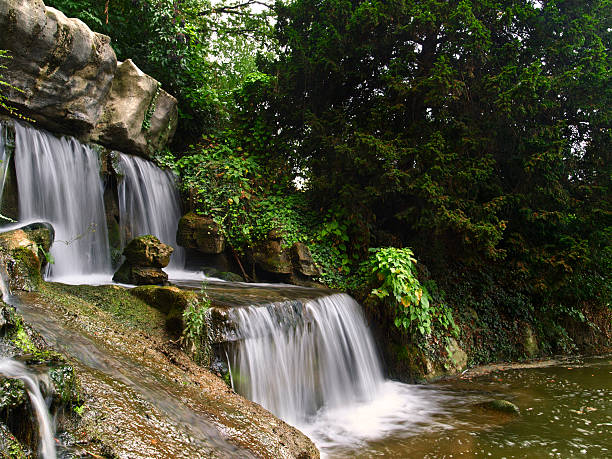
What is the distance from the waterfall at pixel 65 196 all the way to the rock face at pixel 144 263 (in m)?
0.96

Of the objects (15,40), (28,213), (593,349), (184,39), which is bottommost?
(593,349)

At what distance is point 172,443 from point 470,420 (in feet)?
12.5

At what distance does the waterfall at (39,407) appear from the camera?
6.84 feet

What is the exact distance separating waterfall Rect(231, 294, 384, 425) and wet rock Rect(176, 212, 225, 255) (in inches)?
102

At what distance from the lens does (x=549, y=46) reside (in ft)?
26.5

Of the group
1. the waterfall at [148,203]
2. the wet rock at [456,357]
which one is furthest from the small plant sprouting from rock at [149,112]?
the wet rock at [456,357]

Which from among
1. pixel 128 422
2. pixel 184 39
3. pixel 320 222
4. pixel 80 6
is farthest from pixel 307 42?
pixel 128 422

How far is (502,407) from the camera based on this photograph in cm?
505

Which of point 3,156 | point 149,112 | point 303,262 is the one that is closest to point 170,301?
point 303,262

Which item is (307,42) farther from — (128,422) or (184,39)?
(128,422)

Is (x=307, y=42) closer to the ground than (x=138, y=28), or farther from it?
closer to the ground

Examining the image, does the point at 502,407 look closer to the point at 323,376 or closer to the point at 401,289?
the point at 401,289

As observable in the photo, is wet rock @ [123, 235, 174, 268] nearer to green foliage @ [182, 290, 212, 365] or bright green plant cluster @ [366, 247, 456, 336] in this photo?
green foliage @ [182, 290, 212, 365]

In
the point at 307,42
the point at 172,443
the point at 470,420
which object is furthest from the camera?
the point at 307,42
